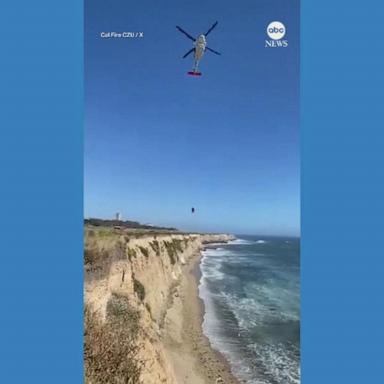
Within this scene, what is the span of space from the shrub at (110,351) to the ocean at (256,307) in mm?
1122

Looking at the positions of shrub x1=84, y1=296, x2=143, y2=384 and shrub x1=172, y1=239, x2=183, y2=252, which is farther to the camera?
shrub x1=172, y1=239, x2=183, y2=252

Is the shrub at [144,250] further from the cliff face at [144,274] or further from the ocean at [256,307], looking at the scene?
the ocean at [256,307]

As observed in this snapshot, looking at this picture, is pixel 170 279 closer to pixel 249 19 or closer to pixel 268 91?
pixel 268 91

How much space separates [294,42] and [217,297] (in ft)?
11.7

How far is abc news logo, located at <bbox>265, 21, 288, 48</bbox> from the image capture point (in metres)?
5.45

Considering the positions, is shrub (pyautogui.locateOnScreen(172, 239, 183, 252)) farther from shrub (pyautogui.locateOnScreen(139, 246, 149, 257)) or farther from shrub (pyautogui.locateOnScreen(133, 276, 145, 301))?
shrub (pyautogui.locateOnScreen(133, 276, 145, 301))

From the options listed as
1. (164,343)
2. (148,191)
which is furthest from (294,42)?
(164,343)

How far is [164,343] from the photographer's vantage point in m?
5.78

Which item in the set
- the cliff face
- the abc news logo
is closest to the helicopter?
the abc news logo

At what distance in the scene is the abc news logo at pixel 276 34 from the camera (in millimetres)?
5445

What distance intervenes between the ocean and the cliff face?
49 centimetres

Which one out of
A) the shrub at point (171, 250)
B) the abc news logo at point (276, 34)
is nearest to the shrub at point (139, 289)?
the shrub at point (171, 250)

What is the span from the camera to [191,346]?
19.3 feet

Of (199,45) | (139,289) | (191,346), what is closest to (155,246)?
(139,289)
